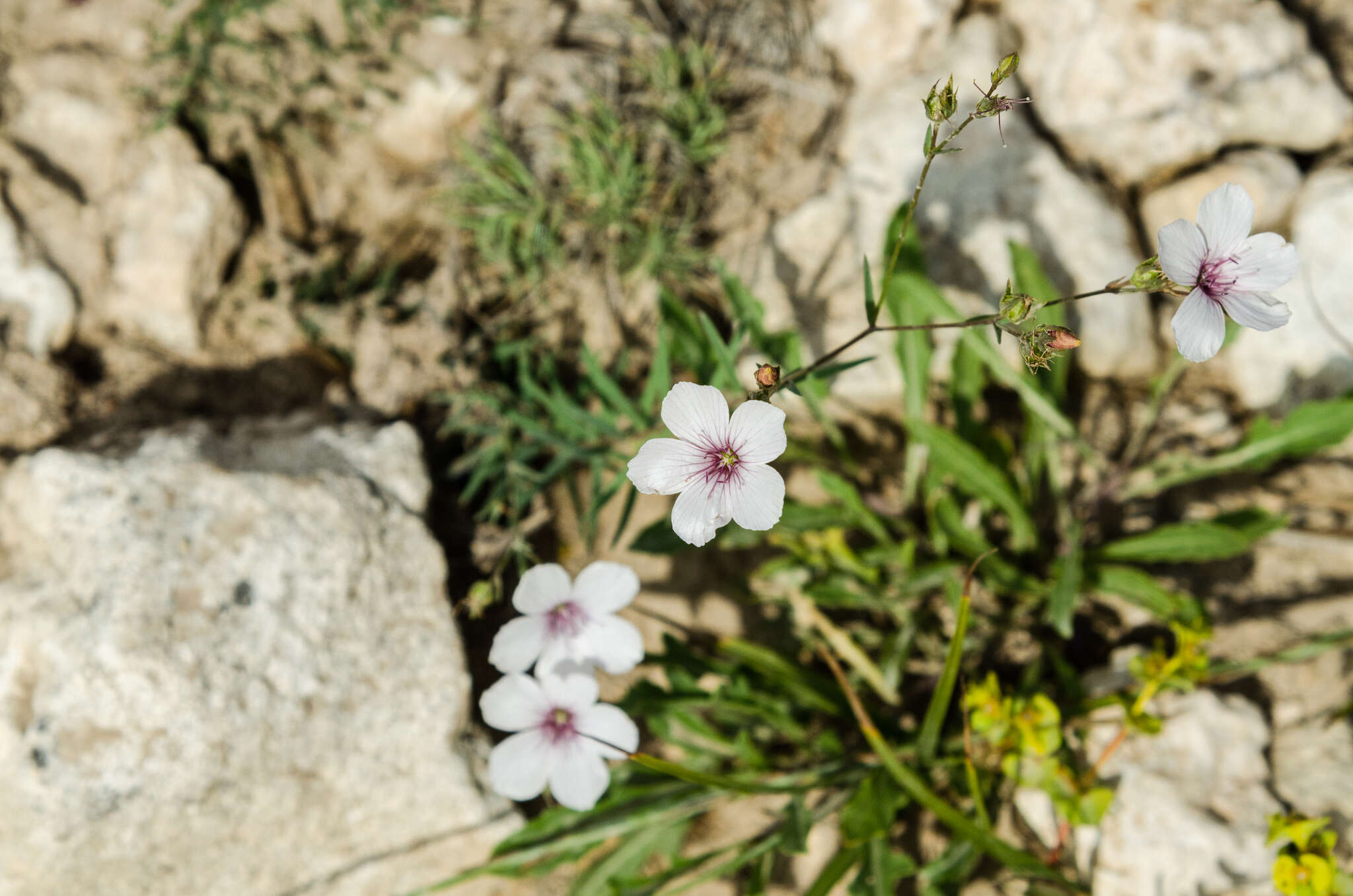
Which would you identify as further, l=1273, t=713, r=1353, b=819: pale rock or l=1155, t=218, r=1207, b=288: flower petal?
l=1273, t=713, r=1353, b=819: pale rock

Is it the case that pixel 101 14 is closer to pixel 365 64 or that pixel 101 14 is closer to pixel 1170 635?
pixel 365 64

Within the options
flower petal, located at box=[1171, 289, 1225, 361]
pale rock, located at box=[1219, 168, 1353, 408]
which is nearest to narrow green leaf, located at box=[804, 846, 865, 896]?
flower petal, located at box=[1171, 289, 1225, 361]

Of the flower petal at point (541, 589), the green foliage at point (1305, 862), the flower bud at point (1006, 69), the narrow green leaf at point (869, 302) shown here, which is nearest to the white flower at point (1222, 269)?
the flower bud at point (1006, 69)

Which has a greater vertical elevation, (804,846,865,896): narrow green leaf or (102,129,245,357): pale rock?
(102,129,245,357): pale rock

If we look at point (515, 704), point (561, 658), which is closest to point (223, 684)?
point (515, 704)

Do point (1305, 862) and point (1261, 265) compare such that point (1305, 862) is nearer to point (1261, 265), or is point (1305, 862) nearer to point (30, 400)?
point (1261, 265)

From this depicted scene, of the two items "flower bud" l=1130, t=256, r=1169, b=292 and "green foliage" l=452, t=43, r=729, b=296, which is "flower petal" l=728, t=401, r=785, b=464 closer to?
"flower bud" l=1130, t=256, r=1169, b=292

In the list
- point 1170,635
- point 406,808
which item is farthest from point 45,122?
point 1170,635

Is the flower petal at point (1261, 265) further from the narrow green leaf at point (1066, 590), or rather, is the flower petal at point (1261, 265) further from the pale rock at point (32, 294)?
the pale rock at point (32, 294)
